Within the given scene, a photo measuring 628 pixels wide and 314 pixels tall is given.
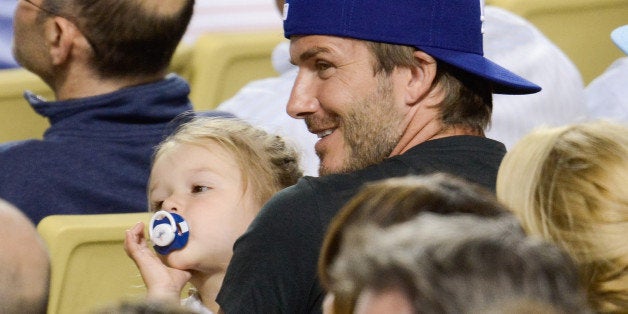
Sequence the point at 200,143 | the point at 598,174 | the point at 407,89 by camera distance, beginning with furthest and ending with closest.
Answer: the point at 200,143, the point at 407,89, the point at 598,174

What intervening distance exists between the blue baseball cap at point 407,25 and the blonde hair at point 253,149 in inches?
12.5

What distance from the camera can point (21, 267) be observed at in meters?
1.76

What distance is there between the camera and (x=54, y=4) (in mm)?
3400

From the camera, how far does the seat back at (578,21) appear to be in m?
4.45

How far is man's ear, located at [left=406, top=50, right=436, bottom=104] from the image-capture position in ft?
7.31

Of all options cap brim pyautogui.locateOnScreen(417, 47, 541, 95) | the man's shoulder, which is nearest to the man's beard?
cap brim pyautogui.locateOnScreen(417, 47, 541, 95)

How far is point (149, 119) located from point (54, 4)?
396 mm

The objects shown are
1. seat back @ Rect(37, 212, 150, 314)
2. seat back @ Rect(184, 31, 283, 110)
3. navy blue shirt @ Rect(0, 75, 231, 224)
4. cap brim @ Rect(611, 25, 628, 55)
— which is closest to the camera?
seat back @ Rect(37, 212, 150, 314)

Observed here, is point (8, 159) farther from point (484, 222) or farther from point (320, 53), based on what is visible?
point (484, 222)

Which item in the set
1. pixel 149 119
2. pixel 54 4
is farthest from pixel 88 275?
pixel 54 4

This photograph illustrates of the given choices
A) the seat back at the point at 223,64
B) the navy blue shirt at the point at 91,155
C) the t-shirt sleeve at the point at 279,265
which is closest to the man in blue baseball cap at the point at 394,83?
the t-shirt sleeve at the point at 279,265

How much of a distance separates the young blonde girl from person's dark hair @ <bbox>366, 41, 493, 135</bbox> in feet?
1.21

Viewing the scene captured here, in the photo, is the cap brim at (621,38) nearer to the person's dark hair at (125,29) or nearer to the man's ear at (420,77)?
the man's ear at (420,77)

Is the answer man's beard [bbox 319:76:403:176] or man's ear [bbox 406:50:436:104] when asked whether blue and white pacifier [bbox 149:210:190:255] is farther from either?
man's ear [bbox 406:50:436:104]
